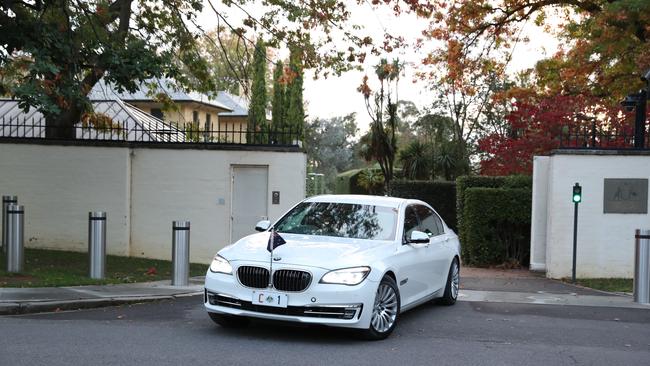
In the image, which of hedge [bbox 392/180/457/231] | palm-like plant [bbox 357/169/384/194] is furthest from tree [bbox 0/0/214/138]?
palm-like plant [bbox 357/169/384/194]

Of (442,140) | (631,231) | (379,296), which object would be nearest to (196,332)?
(379,296)

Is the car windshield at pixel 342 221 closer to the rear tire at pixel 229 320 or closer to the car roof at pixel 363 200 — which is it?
the car roof at pixel 363 200

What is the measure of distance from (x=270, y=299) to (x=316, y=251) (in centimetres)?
74

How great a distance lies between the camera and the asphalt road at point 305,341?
6.52 metres

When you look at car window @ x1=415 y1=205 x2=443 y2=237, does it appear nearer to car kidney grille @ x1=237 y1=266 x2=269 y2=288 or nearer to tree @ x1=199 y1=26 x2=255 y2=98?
car kidney grille @ x1=237 y1=266 x2=269 y2=288

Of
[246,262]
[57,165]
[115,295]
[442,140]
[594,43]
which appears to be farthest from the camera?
[442,140]

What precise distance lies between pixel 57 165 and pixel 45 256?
221cm

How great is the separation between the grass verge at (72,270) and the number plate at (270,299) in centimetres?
477

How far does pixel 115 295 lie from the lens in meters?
9.89

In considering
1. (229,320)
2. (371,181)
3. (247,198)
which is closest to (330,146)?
(371,181)

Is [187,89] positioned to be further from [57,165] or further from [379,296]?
[379,296]

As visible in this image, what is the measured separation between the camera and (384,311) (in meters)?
7.60

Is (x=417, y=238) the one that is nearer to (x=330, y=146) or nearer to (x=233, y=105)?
(x=233, y=105)

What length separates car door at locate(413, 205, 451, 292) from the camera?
941 centimetres
